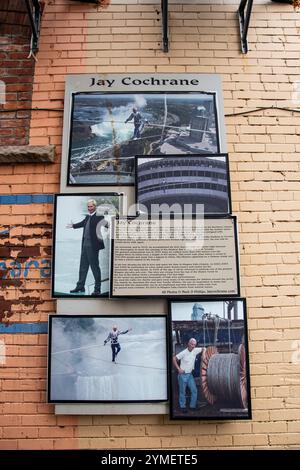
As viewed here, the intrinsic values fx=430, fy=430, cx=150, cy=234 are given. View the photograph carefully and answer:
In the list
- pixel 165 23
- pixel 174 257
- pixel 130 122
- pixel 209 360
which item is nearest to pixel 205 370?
pixel 209 360

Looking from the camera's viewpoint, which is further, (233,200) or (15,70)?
(15,70)

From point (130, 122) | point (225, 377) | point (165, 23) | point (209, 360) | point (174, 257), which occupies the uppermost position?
point (165, 23)

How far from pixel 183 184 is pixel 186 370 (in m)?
1.20

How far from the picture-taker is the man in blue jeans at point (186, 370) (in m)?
2.62

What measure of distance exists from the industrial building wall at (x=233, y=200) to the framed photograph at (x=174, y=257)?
19 cm

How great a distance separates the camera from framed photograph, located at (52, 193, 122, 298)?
2.78 meters

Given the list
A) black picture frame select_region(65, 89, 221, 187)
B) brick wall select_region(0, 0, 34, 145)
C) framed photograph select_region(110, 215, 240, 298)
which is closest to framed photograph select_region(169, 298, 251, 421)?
framed photograph select_region(110, 215, 240, 298)

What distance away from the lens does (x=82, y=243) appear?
9.31ft

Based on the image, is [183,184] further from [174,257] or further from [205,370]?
[205,370]

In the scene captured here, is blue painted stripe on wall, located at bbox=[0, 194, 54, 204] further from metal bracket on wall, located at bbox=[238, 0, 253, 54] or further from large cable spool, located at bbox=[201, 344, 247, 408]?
metal bracket on wall, located at bbox=[238, 0, 253, 54]

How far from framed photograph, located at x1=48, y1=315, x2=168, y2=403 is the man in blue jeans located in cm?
9

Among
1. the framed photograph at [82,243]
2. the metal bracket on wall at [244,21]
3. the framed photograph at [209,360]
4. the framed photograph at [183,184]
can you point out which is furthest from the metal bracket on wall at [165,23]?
the framed photograph at [209,360]

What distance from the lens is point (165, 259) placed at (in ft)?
9.10
